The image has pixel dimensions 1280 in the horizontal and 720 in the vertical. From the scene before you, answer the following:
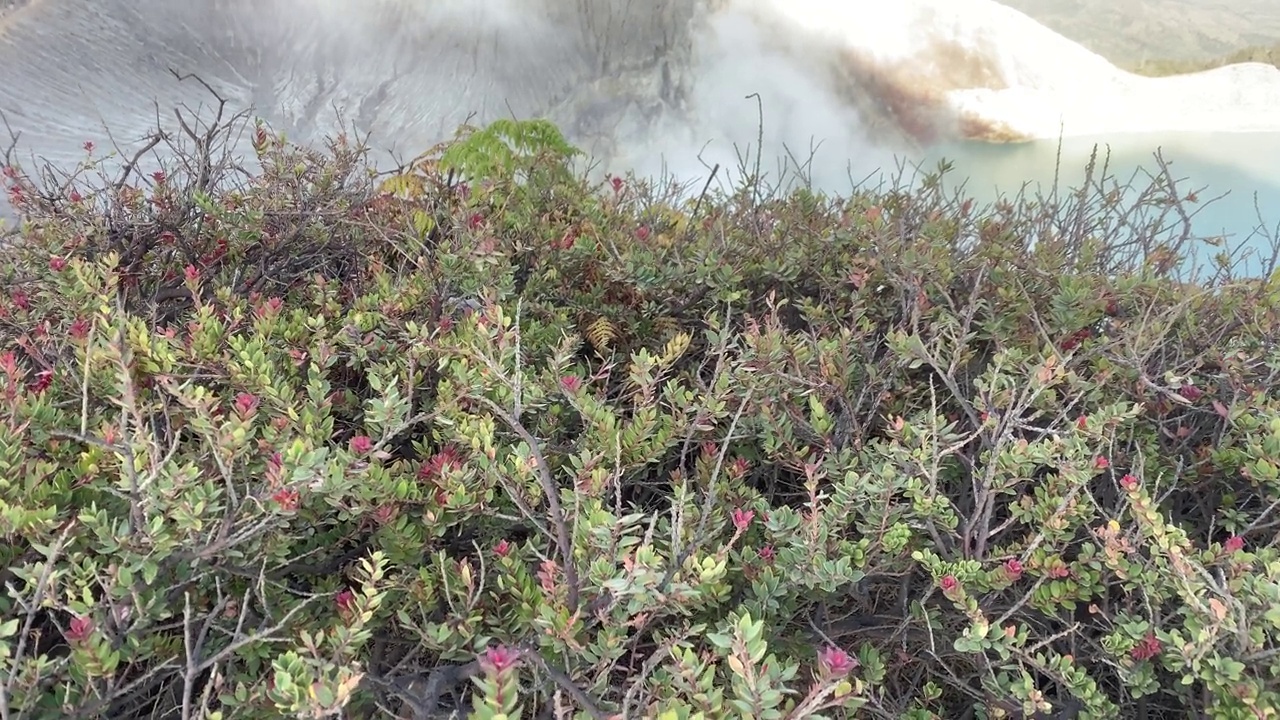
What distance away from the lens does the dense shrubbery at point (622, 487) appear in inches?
26.9

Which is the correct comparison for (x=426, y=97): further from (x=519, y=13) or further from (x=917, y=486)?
(x=917, y=486)

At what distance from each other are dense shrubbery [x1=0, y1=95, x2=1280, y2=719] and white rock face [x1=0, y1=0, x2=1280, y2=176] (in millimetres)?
3145

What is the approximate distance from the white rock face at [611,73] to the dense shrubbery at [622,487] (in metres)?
3.15

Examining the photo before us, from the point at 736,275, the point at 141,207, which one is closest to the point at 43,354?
the point at 141,207

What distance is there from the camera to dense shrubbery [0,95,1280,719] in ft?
2.24

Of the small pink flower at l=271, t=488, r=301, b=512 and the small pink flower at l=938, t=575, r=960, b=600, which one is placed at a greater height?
the small pink flower at l=271, t=488, r=301, b=512

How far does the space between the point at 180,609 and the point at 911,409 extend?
1.08 metres

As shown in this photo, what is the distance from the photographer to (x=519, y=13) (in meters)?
4.73

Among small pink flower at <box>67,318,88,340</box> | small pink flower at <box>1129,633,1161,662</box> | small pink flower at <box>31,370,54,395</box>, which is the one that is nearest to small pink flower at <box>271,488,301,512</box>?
small pink flower at <box>67,318,88,340</box>

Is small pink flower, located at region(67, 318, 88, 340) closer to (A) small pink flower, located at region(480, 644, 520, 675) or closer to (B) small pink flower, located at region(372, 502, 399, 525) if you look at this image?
(B) small pink flower, located at region(372, 502, 399, 525)

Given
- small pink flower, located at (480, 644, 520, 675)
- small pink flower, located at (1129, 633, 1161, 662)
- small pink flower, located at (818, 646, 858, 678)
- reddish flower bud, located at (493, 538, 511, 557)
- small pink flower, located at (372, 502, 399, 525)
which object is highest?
small pink flower, located at (480, 644, 520, 675)

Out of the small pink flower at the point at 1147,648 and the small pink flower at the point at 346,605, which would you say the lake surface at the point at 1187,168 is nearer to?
the small pink flower at the point at 1147,648

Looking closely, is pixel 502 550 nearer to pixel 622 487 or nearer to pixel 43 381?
pixel 622 487

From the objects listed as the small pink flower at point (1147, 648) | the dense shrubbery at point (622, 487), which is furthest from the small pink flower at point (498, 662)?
the small pink flower at point (1147, 648)
